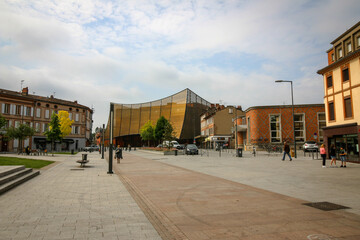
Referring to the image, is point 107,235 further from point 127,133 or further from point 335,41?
point 127,133

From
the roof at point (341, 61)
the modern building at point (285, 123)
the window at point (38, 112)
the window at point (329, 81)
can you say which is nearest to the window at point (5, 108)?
the window at point (38, 112)

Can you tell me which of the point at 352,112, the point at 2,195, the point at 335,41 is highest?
the point at 335,41

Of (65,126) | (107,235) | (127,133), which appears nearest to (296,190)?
(107,235)

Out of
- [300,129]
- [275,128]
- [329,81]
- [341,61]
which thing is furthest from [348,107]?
[300,129]

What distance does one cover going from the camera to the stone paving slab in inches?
168

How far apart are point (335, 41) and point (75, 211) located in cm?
2609

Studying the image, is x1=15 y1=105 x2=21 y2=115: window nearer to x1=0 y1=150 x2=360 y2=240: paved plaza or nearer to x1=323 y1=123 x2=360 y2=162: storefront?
x1=0 y1=150 x2=360 y2=240: paved plaza

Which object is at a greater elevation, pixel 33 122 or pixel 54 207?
pixel 33 122

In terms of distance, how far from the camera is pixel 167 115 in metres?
90.2

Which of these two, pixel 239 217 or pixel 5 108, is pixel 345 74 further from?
pixel 5 108

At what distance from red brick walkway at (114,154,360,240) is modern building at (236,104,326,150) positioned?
41273mm

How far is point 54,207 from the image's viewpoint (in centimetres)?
608

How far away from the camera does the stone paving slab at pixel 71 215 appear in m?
4.26

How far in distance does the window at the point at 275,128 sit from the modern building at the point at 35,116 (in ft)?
125
